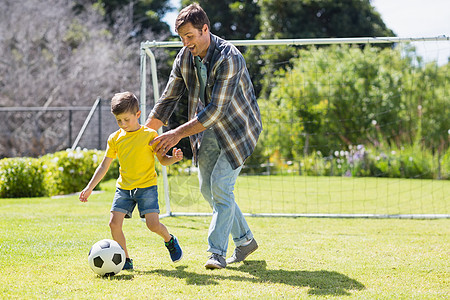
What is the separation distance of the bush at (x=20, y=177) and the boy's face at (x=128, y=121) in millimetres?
5741

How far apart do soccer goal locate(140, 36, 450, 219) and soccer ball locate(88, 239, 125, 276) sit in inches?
161

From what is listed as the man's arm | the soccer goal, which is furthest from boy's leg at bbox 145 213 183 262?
the soccer goal

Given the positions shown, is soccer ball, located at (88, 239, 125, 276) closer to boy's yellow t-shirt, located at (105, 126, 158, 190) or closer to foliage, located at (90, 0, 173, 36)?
boy's yellow t-shirt, located at (105, 126, 158, 190)

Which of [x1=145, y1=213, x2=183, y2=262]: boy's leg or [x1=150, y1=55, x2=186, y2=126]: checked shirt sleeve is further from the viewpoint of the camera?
[x1=150, y1=55, x2=186, y2=126]: checked shirt sleeve

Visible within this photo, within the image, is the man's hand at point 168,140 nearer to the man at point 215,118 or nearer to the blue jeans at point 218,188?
the man at point 215,118

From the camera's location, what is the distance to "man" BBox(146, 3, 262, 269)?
352 cm

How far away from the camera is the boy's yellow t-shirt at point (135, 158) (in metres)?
3.67

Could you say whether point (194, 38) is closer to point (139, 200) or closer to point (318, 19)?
point (139, 200)

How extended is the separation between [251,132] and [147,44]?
111 inches

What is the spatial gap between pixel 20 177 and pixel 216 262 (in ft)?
20.2

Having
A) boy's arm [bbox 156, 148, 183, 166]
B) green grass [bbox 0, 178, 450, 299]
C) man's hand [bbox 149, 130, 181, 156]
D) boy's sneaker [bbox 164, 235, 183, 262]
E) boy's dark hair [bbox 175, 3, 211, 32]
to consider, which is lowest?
green grass [bbox 0, 178, 450, 299]

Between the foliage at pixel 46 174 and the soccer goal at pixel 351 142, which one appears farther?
the soccer goal at pixel 351 142

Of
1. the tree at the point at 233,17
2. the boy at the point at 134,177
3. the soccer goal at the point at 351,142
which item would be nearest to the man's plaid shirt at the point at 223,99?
the boy at the point at 134,177

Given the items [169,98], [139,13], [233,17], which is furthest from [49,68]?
[169,98]
